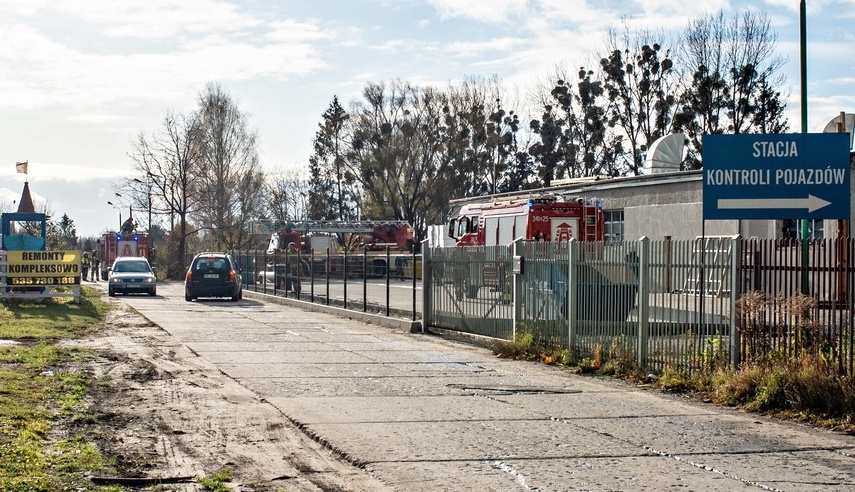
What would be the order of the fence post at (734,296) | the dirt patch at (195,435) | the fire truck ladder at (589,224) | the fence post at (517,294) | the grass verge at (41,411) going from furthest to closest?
the fire truck ladder at (589,224)
the fence post at (517,294)
the fence post at (734,296)
the dirt patch at (195,435)
the grass verge at (41,411)

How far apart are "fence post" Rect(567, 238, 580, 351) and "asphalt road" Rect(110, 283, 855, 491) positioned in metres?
0.71

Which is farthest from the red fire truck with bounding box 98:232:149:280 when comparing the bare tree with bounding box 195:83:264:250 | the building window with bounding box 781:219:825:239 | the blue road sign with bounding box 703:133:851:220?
the blue road sign with bounding box 703:133:851:220

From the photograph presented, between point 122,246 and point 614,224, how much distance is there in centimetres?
3598

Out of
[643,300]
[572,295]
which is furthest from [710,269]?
[572,295]

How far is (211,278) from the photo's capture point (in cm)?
3231

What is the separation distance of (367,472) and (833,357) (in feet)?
17.4

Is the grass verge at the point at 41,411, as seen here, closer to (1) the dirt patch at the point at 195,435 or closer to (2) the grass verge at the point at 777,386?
(1) the dirt patch at the point at 195,435

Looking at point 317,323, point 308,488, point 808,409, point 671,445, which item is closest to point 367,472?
point 308,488

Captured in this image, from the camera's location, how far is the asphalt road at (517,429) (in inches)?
283

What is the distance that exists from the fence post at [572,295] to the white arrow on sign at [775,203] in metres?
2.27

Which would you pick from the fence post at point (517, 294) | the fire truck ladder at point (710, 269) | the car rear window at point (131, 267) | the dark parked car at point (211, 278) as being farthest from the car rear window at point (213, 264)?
the fire truck ladder at point (710, 269)

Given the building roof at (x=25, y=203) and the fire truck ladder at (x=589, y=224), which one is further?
the building roof at (x=25, y=203)

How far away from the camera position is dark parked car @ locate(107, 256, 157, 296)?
1464 inches

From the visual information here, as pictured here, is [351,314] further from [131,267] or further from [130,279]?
[131,267]
